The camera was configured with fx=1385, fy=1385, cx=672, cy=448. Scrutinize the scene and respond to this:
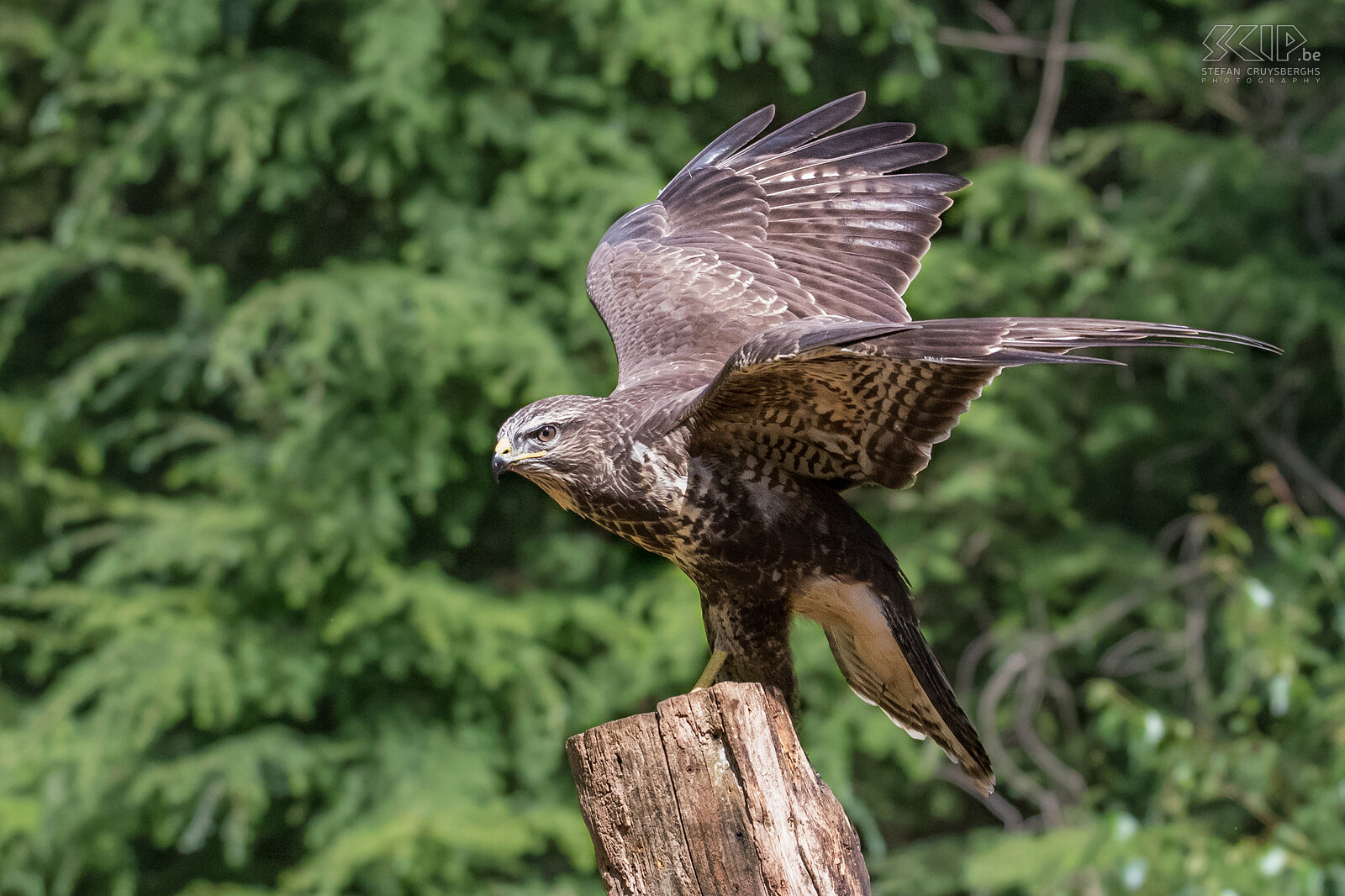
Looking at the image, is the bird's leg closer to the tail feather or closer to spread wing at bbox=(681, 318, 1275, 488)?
the tail feather

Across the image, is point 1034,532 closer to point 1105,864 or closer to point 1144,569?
point 1144,569

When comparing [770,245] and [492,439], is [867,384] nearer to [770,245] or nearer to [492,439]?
[770,245]

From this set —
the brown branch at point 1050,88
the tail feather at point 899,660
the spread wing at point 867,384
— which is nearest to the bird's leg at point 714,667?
the tail feather at point 899,660

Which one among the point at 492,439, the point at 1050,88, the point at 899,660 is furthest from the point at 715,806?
the point at 1050,88

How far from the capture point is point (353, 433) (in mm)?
6250

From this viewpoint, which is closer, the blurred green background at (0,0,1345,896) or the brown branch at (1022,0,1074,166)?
the blurred green background at (0,0,1345,896)

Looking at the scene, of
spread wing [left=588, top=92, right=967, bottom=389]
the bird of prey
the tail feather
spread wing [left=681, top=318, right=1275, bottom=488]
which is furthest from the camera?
spread wing [left=588, top=92, right=967, bottom=389]

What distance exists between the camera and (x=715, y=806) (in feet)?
8.01

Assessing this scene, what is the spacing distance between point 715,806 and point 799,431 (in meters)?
0.84

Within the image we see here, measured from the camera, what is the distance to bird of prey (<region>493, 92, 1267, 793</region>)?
249cm

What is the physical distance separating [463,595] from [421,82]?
230 centimetres

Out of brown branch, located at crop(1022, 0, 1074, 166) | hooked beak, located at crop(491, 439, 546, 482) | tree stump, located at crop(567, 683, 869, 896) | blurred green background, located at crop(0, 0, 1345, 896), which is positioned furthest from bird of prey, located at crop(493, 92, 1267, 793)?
brown branch, located at crop(1022, 0, 1074, 166)

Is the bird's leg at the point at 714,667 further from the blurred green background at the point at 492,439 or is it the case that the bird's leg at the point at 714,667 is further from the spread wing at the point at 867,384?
the blurred green background at the point at 492,439

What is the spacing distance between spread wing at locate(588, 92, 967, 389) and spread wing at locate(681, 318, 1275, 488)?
0.46 m
